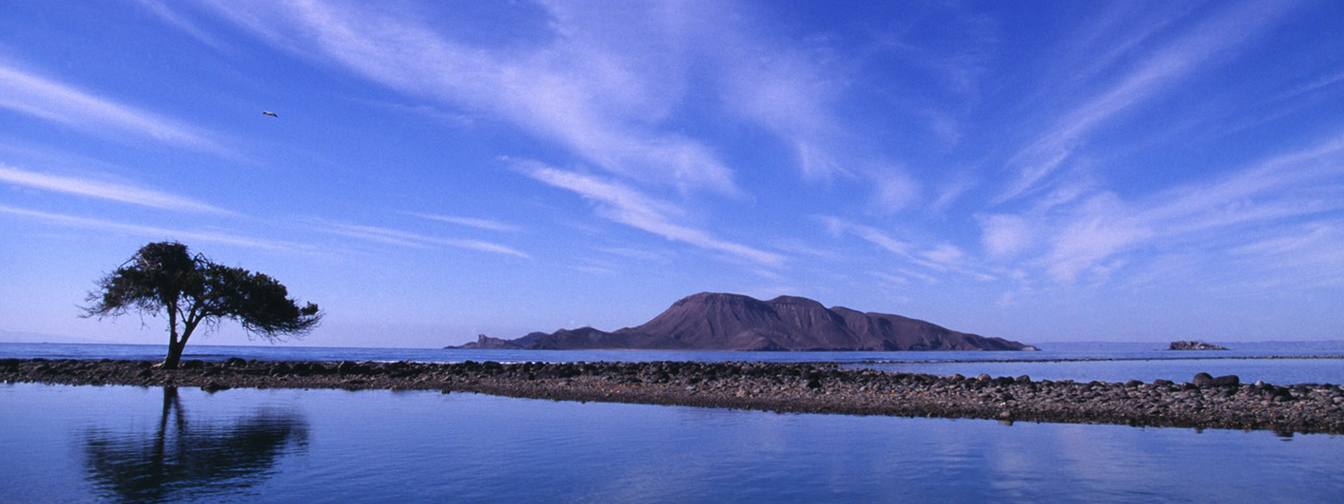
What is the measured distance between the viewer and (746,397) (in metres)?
33.5

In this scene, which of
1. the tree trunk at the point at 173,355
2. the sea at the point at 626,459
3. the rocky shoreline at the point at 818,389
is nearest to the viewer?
the sea at the point at 626,459

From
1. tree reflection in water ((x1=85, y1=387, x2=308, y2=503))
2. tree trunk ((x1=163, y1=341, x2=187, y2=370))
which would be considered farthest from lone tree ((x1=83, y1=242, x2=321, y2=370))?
tree reflection in water ((x1=85, y1=387, x2=308, y2=503))

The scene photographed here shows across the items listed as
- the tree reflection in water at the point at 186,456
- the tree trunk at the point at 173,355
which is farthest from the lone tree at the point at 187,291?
the tree reflection in water at the point at 186,456

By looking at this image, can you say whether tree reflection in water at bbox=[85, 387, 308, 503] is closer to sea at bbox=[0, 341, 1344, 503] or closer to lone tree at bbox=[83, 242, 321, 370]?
sea at bbox=[0, 341, 1344, 503]

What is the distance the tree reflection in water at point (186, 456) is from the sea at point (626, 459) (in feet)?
0.23

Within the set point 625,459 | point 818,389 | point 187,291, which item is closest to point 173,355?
point 187,291

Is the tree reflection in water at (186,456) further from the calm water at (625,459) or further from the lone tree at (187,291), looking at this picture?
the lone tree at (187,291)

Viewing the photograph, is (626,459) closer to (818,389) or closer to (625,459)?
(625,459)

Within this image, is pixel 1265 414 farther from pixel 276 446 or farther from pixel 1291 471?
pixel 276 446

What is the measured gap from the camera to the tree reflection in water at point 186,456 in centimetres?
1327

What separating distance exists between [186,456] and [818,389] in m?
27.8

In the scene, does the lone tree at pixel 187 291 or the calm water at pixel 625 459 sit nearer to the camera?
the calm water at pixel 625 459

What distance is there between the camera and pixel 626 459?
17047 millimetres

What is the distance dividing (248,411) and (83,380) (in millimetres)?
25134
